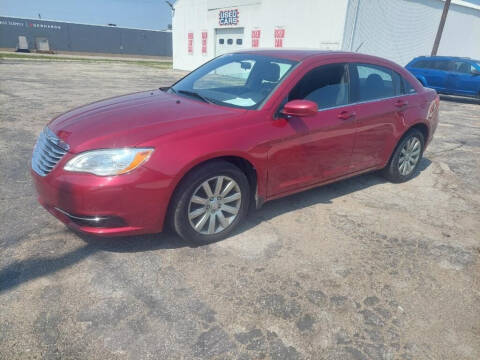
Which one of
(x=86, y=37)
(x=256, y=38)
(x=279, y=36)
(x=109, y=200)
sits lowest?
(x=109, y=200)

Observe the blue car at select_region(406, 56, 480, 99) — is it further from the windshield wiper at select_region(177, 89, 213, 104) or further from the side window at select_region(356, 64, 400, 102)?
the windshield wiper at select_region(177, 89, 213, 104)

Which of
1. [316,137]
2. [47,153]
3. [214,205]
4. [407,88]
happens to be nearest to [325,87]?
[316,137]

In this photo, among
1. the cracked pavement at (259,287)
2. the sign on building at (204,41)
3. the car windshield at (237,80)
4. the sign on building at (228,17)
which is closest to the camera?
the cracked pavement at (259,287)

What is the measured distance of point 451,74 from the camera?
45.9ft

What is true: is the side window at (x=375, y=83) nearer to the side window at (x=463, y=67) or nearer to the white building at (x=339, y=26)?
the white building at (x=339, y=26)

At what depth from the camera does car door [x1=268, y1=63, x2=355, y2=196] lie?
332cm

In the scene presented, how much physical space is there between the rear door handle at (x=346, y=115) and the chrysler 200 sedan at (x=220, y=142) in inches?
0.5

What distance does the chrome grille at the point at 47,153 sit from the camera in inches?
109

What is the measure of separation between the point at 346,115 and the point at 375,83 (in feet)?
2.66

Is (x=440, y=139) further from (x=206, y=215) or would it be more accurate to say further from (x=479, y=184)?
(x=206, y=215)

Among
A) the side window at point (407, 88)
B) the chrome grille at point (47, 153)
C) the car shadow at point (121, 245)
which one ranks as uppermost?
the side window at point (407, 88)

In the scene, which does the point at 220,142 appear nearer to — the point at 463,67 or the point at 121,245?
the point at 121,245

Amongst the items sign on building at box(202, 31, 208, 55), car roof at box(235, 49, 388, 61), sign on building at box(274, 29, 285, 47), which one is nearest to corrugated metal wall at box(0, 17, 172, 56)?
sign on building at box(202, 31, 208, 55)

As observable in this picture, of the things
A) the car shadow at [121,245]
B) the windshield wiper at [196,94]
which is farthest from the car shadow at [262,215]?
the windshield wiper at [196,94]
